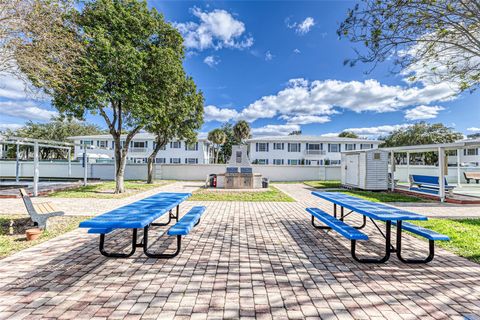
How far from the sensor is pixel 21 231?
5918 mm

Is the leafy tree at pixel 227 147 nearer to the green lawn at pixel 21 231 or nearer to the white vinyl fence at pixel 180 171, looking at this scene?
the white vinyl fence at pixel 180 171

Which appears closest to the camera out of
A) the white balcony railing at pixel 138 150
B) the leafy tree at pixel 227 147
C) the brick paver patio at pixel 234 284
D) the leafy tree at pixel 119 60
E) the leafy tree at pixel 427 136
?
the brick paver patio at pixel 234 284

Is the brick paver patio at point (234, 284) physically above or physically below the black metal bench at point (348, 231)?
below

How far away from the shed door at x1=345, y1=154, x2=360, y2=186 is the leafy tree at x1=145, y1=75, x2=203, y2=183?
1204 cm

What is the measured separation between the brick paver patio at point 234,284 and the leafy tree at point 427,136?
46015 mm

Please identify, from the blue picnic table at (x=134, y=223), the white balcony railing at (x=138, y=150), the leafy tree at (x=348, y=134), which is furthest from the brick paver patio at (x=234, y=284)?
the leafy tree at (x=348, y=134)

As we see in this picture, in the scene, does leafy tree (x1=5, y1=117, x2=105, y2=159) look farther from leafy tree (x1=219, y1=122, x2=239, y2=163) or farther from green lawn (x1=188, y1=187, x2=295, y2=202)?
green lawn (x1=188, y1=187, x2=295, y2=202)

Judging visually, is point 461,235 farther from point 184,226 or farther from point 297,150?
point 297,150

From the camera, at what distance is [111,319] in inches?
103

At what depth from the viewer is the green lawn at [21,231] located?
4867 millimetres

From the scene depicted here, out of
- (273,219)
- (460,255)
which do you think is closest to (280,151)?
(273,219)

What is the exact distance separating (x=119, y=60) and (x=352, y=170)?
1573 centimetres

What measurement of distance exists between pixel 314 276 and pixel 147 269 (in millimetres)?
2647

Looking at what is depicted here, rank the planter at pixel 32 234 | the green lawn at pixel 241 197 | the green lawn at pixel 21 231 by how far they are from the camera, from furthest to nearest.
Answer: the green lawn at pixel 241 197 → the planter at pixel 32 234 → the green lawn at pixel 21 231
